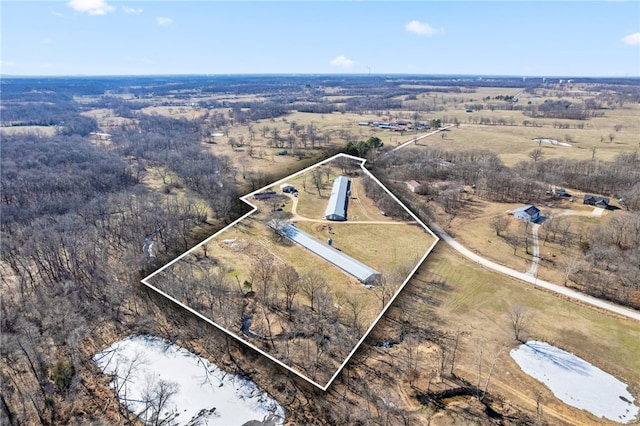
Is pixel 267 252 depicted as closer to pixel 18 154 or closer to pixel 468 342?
pixel 468 342

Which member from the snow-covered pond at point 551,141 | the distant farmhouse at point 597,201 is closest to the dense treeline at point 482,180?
the distant farmhouse at point 597,201

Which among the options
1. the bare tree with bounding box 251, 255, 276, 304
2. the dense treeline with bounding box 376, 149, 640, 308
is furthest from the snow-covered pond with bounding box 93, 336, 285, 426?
the dense treeline with bounding box 376, 149, 640, 308

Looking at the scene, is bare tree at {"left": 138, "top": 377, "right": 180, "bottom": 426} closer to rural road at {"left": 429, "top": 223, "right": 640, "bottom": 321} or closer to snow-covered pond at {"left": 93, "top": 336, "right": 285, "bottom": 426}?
snow-covered pond at {"left": 93, "top": 336, "right": 285, "bottom": 426}

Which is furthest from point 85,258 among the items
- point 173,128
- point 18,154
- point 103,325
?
point 173,128

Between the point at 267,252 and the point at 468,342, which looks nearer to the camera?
the point at 267,252

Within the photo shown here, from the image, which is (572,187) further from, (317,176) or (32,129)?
(32,129)

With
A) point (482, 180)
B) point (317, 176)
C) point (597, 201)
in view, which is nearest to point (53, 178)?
point (317, 176)

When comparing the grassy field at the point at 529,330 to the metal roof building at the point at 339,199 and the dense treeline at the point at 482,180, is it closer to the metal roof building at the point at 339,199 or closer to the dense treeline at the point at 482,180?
the metal roof building at the point at 339,199
